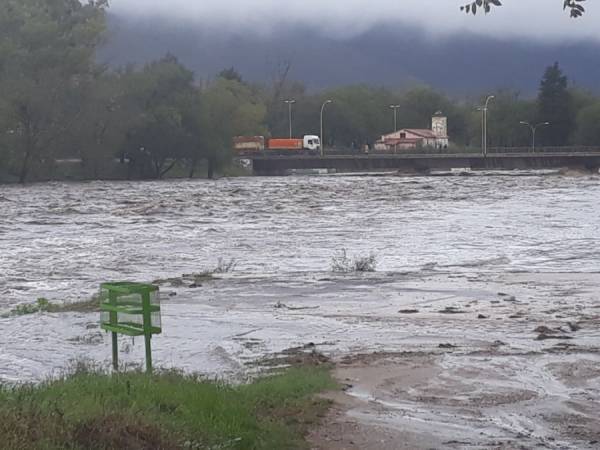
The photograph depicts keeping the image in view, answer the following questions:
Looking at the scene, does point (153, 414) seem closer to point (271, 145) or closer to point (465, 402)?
point (465, 402)

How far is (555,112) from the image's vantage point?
147 meters

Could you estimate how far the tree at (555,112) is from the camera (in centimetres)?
14525

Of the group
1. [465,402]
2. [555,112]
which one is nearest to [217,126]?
[555,112]

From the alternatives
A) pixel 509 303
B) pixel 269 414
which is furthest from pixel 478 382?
pixel 509 303

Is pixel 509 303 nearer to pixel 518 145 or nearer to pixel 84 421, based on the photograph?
pixel 84 421

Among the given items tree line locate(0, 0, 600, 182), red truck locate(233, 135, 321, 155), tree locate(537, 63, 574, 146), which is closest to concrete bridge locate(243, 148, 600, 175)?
red truck locate(233, 135, 321, 155)

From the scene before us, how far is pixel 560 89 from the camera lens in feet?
477

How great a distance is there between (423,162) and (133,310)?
113 meters

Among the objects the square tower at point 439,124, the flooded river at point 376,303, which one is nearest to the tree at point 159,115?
the flooded river at point 376,303

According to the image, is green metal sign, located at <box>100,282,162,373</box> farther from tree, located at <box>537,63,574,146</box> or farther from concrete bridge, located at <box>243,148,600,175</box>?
tree, located at <box>537,63,574,146</box>

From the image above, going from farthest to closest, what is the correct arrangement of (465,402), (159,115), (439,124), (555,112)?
(439,124), (555,112), (159,115), (465,402)

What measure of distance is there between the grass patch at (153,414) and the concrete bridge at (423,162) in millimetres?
109883

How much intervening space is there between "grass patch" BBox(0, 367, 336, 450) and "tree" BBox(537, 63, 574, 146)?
13853 cm

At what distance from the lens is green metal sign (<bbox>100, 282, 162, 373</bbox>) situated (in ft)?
35.3
